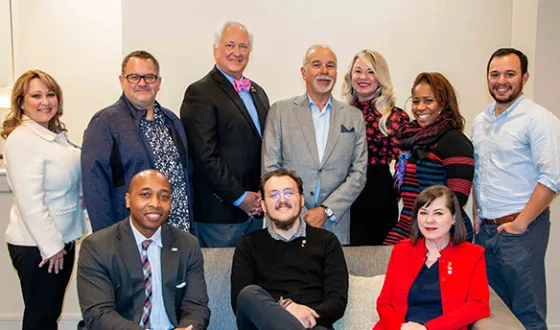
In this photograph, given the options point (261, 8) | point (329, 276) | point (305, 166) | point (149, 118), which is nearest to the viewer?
point (329, 276)

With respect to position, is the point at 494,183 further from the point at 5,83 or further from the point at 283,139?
the point at 5,83

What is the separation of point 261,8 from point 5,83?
2.93 metres

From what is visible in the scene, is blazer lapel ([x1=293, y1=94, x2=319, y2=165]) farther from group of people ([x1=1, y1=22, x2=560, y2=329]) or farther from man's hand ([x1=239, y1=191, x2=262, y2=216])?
man's hand ([x1=239, y1=191, x2=262, y2=216])

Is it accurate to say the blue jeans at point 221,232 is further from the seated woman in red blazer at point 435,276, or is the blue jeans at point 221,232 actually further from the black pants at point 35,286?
the seated woman in red blazer at point 435,276

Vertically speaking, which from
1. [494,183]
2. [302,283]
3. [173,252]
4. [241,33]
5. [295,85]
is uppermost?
[241,33]

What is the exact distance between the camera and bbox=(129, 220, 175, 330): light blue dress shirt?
2.46 m

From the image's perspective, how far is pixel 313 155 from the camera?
3.12m

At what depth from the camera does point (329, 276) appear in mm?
2689

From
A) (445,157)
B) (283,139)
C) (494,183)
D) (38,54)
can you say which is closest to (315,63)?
(283,139)

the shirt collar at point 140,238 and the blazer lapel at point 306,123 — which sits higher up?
the blazer lapel at point 306,123

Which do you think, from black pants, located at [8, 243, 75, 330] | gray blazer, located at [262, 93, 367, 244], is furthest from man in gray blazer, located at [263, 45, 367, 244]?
black pants, located at [8, 243, 75, 330]

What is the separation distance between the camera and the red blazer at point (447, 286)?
246 cm

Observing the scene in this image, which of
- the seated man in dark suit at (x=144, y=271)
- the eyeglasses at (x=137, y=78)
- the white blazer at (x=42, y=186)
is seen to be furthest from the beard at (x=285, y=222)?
the white blazer at (x=42, y=186)

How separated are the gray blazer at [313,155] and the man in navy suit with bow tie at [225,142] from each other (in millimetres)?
164
